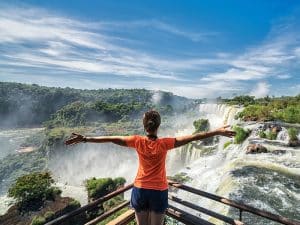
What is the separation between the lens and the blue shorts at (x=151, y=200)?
285 cm

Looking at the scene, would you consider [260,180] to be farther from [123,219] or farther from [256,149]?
[123,219]

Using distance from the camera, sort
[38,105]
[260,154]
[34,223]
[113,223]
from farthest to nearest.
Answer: [38,105], [34,223], [260,154], [113,223]

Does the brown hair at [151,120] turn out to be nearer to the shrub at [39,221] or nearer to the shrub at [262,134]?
the shrub at [262,134]

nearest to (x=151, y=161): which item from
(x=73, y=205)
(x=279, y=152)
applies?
(x=279, y=152)

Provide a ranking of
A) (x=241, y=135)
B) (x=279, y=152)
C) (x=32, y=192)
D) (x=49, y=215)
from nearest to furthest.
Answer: (x=279, y=152) → (x=241, y=135) → (x=49, y=215) → (x=32, y=192)

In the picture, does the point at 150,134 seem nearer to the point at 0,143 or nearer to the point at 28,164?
the point at 28,164

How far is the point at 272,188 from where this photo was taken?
10.3 metres

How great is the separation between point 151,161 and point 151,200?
1.36 ft

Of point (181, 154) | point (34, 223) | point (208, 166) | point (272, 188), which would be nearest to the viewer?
point (272, 188)

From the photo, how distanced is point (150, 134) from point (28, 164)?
91279 millimetres

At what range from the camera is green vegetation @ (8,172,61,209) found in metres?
28.7

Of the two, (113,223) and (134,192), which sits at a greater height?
(134,192)

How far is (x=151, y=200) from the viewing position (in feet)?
9.37

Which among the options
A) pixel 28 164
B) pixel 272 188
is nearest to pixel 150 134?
pixel 272 188
